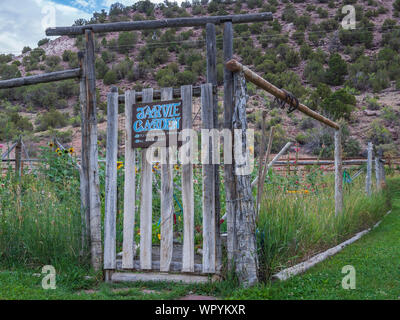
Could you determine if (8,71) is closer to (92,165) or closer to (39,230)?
(39,230)

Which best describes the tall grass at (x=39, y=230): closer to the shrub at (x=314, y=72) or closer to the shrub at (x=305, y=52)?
the shrub at (x=314, y=72)

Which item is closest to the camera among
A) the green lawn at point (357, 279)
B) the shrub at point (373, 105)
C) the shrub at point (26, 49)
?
the green lawn at point (357, 279)

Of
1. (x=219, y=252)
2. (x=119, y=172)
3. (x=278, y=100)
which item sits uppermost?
(x=278, y=100)

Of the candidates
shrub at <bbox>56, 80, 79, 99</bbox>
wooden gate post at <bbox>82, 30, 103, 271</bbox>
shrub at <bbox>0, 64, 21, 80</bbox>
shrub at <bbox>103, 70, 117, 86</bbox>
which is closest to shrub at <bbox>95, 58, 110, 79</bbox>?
shrub at <bbox>103, 70, 117, 86</bbox>

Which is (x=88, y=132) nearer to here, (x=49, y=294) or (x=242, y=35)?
(x=49, y=294)

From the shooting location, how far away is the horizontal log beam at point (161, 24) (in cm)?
444

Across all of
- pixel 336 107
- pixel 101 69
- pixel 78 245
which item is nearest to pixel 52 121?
pixel 101 69

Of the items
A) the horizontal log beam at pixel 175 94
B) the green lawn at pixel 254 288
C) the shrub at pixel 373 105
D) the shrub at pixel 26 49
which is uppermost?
the shrub at pixel 26 49

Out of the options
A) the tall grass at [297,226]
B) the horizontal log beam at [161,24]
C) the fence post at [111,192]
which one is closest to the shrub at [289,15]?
the tall grass at [297,226]

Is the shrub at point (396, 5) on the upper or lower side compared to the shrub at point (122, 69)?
upper

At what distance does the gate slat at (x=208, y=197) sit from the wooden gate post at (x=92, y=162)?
1362mm

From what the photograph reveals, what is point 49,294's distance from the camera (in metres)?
3.87
